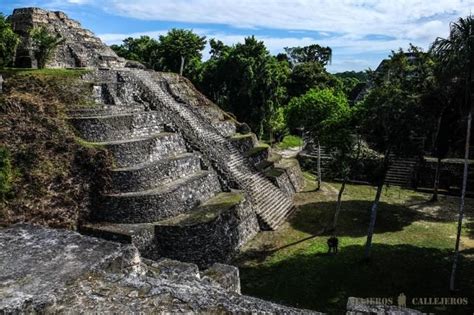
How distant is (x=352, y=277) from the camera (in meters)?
12.4

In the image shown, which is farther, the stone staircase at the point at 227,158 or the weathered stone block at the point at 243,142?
the weathered stone block at the point at 243,142

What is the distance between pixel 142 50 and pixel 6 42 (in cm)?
1903

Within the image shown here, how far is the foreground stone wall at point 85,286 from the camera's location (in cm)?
491

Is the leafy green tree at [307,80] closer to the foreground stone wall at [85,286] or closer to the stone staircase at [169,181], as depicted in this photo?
the stone staircase at [169,181]

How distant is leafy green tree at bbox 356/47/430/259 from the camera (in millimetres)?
12414

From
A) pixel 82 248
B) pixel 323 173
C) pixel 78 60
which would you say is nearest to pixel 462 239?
pixel 323 173

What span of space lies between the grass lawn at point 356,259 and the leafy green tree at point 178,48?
18833 mm

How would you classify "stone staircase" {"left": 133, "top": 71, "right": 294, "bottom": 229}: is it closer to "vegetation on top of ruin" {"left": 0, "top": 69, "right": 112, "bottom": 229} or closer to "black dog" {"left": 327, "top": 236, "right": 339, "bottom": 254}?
"black dog" {"left": 327, "top": 236, "right": 339, "bottom": 254}

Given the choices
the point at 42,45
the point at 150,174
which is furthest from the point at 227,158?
the point at 42,45

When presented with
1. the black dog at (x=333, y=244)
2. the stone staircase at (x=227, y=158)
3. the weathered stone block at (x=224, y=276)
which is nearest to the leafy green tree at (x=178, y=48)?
the stone staircase at (x=227, y=158)

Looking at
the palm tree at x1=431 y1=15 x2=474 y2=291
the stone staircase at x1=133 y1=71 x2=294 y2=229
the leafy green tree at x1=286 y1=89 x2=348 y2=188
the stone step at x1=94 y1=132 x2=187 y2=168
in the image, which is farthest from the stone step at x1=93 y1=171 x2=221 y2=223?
the palm tree at x1=431 y1=15 x2=474 y2=291

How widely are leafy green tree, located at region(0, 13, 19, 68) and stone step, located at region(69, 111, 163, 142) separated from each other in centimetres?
576

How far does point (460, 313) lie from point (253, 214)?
7.72 m

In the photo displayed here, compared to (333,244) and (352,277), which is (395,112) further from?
(352,277)
